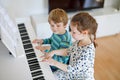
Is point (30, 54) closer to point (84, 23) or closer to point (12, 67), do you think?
point (12, 67)

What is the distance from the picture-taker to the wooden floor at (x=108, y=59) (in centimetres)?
223

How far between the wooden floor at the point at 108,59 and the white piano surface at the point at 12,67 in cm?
122

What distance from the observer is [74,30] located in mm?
1140

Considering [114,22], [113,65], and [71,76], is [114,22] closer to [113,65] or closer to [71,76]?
[113,65]

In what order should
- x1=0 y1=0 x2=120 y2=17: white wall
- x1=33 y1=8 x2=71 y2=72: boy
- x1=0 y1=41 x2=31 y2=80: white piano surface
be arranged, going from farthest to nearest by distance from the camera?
1. x1=0 y1=0 x2=120 y2=17: white wall
2. x1=33 y1=8 x2=71 y2=72: boy
3. x1=0 y1=41 x2=31 y2=80: white piano surface

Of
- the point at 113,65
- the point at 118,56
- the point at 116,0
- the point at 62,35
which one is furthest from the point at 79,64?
the point at 116,0

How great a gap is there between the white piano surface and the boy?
25 centimetres

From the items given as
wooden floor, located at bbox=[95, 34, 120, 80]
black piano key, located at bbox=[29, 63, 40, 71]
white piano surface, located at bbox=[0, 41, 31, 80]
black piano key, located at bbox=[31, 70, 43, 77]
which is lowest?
wooden floor, located at bbox=[95, 34, 120, 80]

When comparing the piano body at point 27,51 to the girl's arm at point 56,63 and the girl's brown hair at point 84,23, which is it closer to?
the girl's arm at point 56,63

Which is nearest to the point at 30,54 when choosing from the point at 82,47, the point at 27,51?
the point at 27,51

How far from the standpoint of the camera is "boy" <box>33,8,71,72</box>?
1.35 metres

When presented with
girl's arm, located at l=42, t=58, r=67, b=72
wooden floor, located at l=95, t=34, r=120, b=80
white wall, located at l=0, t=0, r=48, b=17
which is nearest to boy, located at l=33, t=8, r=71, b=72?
girl's arm, located at l=42, t=58, r=67, b=72

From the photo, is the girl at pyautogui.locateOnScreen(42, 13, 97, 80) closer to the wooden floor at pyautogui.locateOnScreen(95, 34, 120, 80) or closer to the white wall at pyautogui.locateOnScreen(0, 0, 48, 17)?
the wooden floor at pyautogui.locateOnScreen(95, 34, 120, 80)

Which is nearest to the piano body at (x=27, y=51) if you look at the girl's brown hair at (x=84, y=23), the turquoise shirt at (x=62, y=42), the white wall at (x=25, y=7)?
the turquoise shirt at (x=62, y=42)
